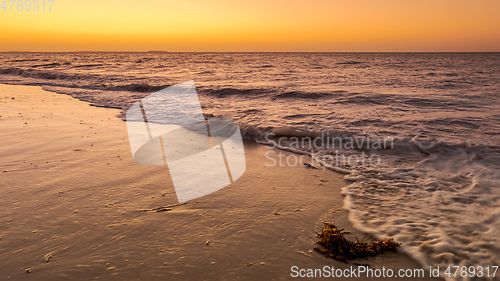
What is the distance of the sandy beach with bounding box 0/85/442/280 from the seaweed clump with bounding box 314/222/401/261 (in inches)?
3.2

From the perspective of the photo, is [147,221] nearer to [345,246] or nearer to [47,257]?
[47,257]

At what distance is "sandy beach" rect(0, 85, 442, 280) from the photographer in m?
2.44

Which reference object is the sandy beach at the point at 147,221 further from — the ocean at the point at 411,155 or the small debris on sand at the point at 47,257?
the ocean at the point at 411,155

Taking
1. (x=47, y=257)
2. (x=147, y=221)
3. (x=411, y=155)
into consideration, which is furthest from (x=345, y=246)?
(x=411, y=155)

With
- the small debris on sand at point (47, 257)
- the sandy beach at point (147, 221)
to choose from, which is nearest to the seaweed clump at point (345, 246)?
the sandy beach at point (147, 221)

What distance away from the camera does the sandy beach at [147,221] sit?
244 centimetres

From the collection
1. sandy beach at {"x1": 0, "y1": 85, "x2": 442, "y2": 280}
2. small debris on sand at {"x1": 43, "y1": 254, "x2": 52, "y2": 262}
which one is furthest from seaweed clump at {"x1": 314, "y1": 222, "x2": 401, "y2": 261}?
small debris on sand at {"x1": 43, "y1": 254, "x2": 52, "y2": 262}

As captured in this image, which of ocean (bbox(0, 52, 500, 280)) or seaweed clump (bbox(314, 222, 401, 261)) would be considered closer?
seaweed clump (bbox(314, 222, 401, 261))

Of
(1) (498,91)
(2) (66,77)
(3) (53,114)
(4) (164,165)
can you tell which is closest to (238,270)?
(4) (164,165)

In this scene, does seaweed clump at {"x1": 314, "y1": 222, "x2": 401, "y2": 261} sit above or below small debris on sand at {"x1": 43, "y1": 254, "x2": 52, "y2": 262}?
below

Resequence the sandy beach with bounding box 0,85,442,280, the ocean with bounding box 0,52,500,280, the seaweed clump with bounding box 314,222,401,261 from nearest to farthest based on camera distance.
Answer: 1. the sandy beach with bounding box 0,85,442,280
2. the seaweed clump with bounding box 314,222,401,261
3. the ocean with bounding box 0,52,500,280

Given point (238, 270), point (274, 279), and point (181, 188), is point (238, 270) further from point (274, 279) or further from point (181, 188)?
point (181, 188)

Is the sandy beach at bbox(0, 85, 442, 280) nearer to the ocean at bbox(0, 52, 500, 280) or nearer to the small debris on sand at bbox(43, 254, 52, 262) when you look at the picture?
the small debris on sand at bbox(43, 254, 52, 262)

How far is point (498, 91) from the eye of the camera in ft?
48.0
